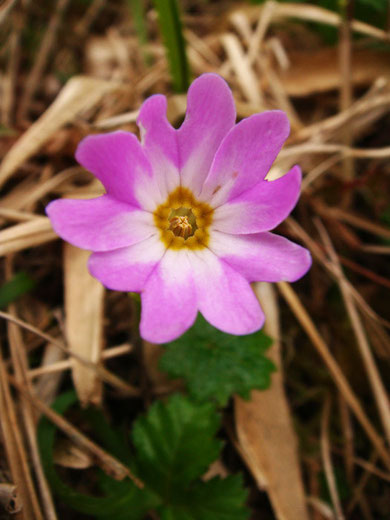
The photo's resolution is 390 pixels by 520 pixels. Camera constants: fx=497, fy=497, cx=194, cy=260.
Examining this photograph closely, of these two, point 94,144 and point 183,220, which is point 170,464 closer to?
point 183,220

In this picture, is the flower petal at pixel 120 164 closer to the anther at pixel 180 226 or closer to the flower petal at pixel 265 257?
the anther at pixel 180 226

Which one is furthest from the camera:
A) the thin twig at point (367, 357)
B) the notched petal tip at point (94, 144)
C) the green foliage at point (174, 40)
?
the green foliage at point (174, 40)

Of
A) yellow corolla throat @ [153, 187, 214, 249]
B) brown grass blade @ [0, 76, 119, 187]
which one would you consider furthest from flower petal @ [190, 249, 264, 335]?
brown grass blade @ [0, 76, 119, 187]

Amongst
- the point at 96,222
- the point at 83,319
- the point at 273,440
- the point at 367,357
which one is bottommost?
the point at 273,440

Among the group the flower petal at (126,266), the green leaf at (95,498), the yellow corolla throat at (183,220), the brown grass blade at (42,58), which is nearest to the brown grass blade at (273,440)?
the green leaf at (95,498)

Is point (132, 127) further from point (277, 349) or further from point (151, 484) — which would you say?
point (151, 484)

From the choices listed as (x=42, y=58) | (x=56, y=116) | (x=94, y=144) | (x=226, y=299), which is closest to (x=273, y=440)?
(x=226, y=299)

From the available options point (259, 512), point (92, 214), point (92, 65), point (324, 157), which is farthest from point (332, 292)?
point (92, 65)
